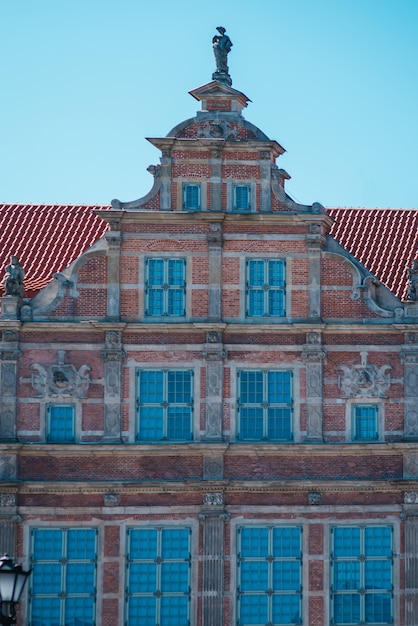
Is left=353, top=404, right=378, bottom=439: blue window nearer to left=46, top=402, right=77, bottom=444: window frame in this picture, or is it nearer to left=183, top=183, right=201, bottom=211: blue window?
left=183, top=183, right=201, bottom=211: blue window

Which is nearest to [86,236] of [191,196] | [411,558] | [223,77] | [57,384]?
[191,196]

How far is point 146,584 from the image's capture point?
28.5m

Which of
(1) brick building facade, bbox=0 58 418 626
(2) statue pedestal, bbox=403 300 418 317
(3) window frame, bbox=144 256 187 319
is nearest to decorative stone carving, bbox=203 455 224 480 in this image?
(1) brick building facade, bbox=0 58 418 626

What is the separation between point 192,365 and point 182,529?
3.59 metres

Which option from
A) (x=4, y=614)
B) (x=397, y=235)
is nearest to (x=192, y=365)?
(x=397, y=235)

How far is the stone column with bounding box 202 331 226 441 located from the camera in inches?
1142

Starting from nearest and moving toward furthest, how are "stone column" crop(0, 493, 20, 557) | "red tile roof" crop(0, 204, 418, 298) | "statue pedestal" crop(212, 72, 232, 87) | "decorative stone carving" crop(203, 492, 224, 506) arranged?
"stone column" crop(0, 493, 20, 557), "decorative stone carving" crop(203, 492, 224, 506), "statue pedestal" crop(212, 72, 232, 87), "red tile roof" crop(0, 204, 418, 298)

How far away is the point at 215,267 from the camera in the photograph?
96.9 ft

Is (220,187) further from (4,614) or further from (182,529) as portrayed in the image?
(4,614)

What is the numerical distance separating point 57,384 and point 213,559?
5.11 meters

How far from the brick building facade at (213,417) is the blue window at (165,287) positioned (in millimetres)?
45

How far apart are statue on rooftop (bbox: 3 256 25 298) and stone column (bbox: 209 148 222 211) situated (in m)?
4.53

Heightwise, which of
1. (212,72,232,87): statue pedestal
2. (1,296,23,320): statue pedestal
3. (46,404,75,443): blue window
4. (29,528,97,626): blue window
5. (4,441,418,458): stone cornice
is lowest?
(29,528,97,626): blue window

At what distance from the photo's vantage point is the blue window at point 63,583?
28.4m
